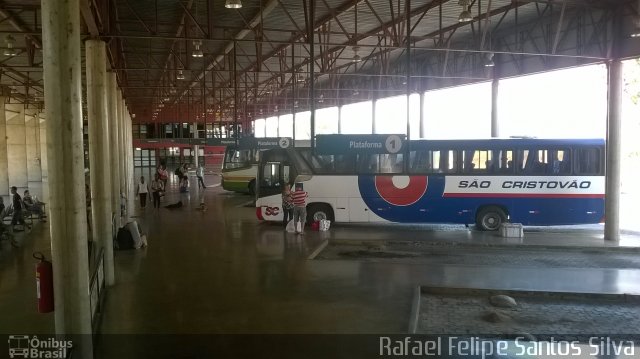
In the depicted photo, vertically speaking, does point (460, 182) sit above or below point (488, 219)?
above

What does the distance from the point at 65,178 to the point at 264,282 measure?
5.03m

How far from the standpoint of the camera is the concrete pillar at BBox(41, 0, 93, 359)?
583 cm

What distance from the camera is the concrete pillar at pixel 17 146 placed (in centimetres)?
4284

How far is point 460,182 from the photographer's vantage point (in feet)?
56.2

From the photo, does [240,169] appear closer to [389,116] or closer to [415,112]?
[415,112]

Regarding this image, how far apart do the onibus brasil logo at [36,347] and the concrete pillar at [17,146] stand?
38.9 metres

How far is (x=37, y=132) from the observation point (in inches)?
1965

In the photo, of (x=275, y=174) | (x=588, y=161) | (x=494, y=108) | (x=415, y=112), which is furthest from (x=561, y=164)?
(x=415, y=112)

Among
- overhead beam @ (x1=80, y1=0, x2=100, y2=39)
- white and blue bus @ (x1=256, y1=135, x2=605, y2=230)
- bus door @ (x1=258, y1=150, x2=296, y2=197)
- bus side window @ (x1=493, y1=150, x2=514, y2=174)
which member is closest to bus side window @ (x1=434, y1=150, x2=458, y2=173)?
white and blue bus @ (x1=256, y1=135, x2=605, y2=230)

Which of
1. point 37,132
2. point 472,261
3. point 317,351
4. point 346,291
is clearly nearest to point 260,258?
point 346,291

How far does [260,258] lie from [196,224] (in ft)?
21.0

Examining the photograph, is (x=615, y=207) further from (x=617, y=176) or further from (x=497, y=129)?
(x=497, y=129)

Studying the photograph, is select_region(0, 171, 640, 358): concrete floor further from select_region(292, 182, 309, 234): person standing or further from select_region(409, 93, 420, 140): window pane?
select_region(409, 93, 420, 140): window pane

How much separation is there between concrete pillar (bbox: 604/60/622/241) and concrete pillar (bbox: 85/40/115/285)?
43.2ft
